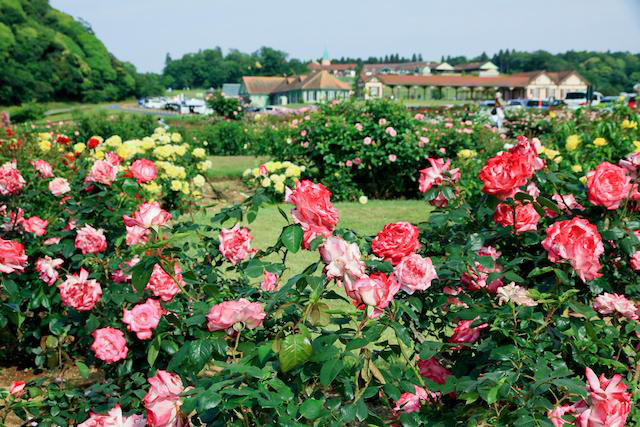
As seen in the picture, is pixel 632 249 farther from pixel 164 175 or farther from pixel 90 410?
pixel 164 175

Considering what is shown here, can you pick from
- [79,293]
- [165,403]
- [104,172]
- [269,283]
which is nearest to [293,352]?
[165,403]

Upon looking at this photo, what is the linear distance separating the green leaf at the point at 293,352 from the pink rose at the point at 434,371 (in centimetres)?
55

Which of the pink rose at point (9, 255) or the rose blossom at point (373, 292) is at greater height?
the rose blossom at point (373, 292)

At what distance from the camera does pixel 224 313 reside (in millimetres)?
1332

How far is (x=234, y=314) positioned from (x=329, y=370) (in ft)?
0.94

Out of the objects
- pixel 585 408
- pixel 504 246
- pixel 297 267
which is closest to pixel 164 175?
pixel 297 267

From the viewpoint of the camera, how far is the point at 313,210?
4.70 ft

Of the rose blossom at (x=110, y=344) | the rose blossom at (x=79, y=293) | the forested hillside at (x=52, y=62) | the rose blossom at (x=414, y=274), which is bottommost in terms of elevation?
the rose blossom at (x=110, y=344)

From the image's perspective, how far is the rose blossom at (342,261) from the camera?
4.19 ft

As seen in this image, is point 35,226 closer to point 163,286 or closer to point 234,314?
point 163,286

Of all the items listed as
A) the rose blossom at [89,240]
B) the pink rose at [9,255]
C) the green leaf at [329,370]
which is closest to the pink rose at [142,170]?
the rose blossom at [89,240]

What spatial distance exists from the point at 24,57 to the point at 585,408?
69170 mm

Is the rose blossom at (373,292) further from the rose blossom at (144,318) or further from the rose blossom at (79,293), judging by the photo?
the rose blossom at (79,293)

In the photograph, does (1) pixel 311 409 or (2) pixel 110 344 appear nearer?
(1) pixel 311 409
